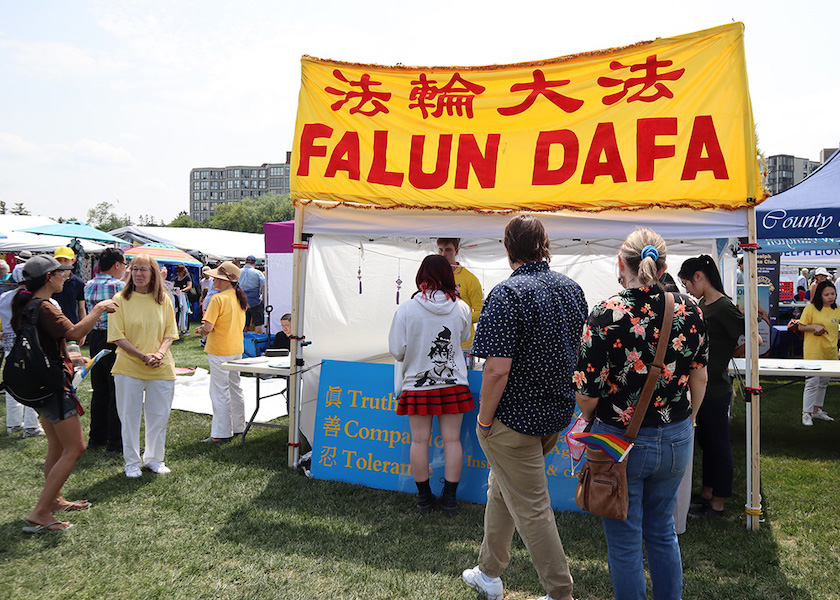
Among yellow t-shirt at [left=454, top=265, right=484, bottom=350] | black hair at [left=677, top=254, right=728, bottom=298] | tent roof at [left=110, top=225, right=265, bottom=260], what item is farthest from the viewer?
tent roof at [left=110, top=225, right=265, bottom=260]

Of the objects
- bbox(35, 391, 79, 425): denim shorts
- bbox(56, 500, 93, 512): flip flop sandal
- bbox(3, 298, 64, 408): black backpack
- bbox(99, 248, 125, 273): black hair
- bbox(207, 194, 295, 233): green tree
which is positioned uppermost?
bbox(207, 194, 295, 233): green tree

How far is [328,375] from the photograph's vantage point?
4.82 meters

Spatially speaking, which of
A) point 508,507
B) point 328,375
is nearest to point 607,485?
point 508,507

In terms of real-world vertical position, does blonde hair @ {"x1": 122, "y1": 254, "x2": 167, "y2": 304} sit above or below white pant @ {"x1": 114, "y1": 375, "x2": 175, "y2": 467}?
above

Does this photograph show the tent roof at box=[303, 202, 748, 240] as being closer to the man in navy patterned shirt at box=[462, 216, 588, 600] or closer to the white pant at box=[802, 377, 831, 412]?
the man in navy patterned shirt at box=[462, 216, 588, 600]

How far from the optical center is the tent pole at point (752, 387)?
3756 millimetres

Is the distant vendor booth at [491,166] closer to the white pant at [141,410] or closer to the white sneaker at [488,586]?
the white pant at [141,410]

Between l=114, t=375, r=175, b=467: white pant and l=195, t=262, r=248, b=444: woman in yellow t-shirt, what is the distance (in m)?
0.87

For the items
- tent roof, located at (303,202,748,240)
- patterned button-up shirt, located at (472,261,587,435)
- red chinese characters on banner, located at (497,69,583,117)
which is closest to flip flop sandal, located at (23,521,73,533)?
tent roof, located at (303,202,748,240)

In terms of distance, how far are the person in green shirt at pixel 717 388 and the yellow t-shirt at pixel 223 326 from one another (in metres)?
4.05

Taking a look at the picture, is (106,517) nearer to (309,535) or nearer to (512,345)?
(309,535)

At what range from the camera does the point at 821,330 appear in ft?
22.9

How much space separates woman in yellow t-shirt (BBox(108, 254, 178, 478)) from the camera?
4.49 metres

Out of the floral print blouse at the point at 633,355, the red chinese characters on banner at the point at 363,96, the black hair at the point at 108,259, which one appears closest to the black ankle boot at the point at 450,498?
the floral print blouse at the point at 633,355
